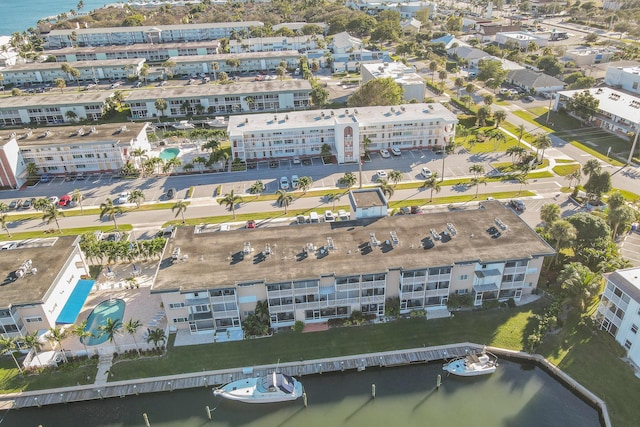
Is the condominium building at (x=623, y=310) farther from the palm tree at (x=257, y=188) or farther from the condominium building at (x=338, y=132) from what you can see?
the palm tree at (x=257, y=188)

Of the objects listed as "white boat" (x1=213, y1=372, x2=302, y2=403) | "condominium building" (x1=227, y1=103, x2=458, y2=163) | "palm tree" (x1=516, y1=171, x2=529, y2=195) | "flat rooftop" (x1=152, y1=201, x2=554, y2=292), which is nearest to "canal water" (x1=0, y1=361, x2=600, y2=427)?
"white boat" (x1=213, y1=372, x2=302, y2=403)

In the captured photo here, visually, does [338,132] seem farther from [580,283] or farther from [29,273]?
[29,273]

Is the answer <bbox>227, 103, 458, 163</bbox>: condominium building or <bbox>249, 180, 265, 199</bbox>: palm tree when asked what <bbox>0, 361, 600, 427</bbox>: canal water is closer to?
A: <bbox>249, 180, 265, 199</bbox>: palm tree

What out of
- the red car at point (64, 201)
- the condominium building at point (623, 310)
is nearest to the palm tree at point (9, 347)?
the red car at point (64, 201)

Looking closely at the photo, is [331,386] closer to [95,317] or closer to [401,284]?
[401,284]

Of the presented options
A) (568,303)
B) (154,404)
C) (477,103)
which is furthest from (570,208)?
(154,404)

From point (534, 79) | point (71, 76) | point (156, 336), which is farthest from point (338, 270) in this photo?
point (71, 76)

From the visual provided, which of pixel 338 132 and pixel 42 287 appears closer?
pixel 42 287
